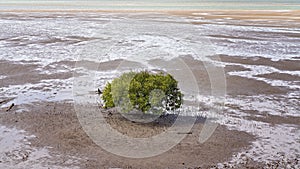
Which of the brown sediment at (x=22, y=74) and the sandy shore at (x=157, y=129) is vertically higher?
the sandy shore at (x=157, y=129)

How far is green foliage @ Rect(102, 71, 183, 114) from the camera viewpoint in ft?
39.7

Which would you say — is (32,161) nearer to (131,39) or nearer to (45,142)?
(45,142)

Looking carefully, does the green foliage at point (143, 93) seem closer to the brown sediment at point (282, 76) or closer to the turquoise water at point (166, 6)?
the brown sediment at point (282, 76)

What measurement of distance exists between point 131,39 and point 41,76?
16.1 m

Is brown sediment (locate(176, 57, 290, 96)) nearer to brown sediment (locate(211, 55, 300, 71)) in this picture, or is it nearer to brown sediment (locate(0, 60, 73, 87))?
brown sediment (locate(211, 55, 300, 71))

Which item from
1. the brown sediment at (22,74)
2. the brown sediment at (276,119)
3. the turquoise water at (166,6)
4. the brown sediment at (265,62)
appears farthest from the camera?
the turquoise water at (166,6)

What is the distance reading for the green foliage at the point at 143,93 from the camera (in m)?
12.1

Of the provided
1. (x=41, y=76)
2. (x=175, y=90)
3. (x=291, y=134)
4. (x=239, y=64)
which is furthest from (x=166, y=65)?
(x=291, y=134)

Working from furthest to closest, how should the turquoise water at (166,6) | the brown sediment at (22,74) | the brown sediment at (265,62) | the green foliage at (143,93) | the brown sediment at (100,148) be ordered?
the turquoise water at (166,6)
the brown sediment at (265,62)
the brown sediment at (22,74)
the green foliage at (143,93)
the brown sediment at (100,148)

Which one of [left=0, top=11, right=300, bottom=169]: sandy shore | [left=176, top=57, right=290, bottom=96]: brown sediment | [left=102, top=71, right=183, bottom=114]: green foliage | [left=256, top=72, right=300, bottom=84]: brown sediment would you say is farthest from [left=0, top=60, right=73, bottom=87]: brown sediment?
[left=256, top=72, right=300, bottom=84]: brown sediment

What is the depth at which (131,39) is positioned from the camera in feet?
114

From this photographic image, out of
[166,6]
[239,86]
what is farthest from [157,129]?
[166,6]

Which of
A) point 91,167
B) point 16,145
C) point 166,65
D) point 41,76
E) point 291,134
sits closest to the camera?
point 91,167

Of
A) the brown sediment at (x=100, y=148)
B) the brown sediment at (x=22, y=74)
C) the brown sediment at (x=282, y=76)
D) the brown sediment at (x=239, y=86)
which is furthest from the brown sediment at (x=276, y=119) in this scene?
the brown sediment at (x=22, y=74)
